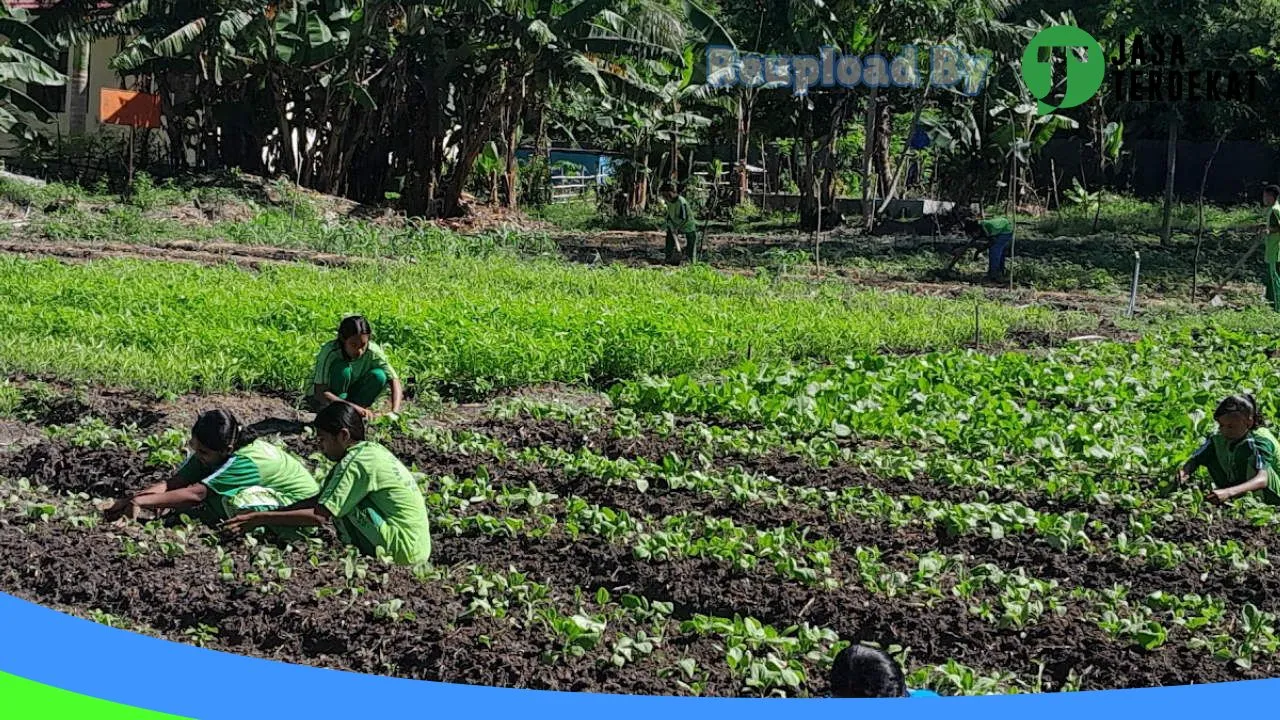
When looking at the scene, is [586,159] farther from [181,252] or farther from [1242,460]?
[1242,460]

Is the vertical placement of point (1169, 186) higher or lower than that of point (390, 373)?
higher

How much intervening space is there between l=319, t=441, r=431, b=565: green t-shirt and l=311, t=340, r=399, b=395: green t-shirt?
9.05ft

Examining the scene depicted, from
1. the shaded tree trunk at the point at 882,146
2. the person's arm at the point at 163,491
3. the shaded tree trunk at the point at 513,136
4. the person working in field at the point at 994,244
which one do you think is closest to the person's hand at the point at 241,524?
the person's arm at the point at 163,491

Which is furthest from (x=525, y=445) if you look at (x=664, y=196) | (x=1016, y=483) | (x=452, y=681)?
(x=664, y=196)

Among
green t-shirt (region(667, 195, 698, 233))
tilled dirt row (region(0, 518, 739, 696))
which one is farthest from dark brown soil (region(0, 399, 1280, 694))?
green t-shirt (region(667, 195, 698, 233))

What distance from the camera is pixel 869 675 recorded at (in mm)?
4207

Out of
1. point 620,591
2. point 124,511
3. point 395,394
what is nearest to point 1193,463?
point 620,591

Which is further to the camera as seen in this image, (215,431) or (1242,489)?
(1242,489)

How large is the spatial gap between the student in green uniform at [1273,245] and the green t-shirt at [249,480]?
11.7 metres

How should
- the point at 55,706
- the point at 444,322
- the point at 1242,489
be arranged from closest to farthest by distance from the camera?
the point at 55,706 < the point at 1242,489 < the point at 444,322

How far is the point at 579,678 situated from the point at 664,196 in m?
26.7

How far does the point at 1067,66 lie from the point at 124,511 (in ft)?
69.7

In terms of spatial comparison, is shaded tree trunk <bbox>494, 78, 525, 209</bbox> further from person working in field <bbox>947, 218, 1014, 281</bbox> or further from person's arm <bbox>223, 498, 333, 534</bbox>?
person's arm <bbox>223, 498, 333, 534</bbox>

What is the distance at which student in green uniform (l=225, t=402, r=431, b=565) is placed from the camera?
5.89m
